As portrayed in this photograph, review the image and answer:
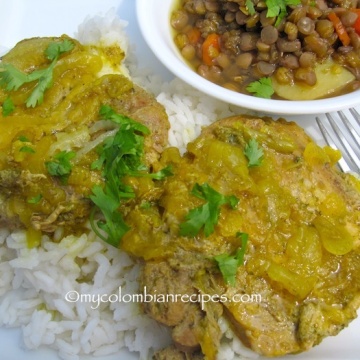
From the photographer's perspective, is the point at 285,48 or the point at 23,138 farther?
the point at 285,48

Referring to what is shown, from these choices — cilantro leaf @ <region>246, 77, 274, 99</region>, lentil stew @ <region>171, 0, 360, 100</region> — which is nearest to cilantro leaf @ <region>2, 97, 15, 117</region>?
lentil stew @ <region>171, 0, 360, 100</region>

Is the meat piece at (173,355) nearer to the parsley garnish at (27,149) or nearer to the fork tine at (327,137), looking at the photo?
the parsley garnish at (27,149)

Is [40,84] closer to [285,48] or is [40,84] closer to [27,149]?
[27,149]

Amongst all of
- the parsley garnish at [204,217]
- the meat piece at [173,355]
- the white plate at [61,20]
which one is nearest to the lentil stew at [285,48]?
the white plate at [61,20]

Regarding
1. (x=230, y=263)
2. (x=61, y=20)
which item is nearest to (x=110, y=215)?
(x=230, y=263)

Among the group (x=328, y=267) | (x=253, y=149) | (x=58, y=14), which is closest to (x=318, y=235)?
(x=328, y=267)
